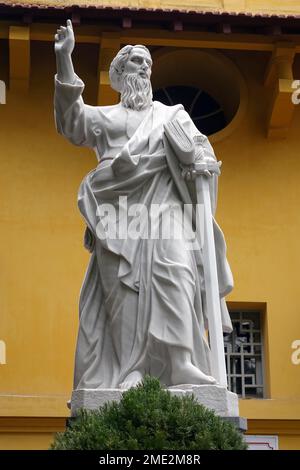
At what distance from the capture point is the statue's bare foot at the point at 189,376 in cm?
672

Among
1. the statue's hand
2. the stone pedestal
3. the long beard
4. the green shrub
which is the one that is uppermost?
the statue's hand

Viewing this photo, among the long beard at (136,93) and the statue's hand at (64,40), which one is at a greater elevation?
the statue's hand at (64,40)

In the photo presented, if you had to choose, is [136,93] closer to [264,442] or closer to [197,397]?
[197,397]

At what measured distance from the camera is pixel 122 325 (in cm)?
705

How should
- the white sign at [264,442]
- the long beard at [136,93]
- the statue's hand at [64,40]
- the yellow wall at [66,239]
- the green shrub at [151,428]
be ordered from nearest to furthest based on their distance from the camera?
the green shrub at [151,428] → the statue's hand at [64,40] → the long beard at [136,93] → the white sign at [264,442] → the yellow wall at [66,239]

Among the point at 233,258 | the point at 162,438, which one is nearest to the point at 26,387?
the point at 233,258

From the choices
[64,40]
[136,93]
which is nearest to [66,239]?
[136,93]

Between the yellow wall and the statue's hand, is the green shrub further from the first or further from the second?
the yellow wall

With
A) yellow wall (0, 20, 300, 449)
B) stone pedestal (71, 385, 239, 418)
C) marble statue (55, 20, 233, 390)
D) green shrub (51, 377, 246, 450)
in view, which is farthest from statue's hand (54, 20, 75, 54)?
yellow wall (0, 20, 300, 449)

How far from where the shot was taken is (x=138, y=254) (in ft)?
23.7

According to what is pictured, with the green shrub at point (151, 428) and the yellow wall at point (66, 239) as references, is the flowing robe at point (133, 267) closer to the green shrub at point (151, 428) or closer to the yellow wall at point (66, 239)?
the green shrub at point (151, 428)

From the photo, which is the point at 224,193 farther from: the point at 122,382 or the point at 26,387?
the point at 122,382

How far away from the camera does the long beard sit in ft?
26.2

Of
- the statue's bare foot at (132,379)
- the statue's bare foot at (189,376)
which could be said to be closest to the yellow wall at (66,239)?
the statue's bare foot at (132,379)
